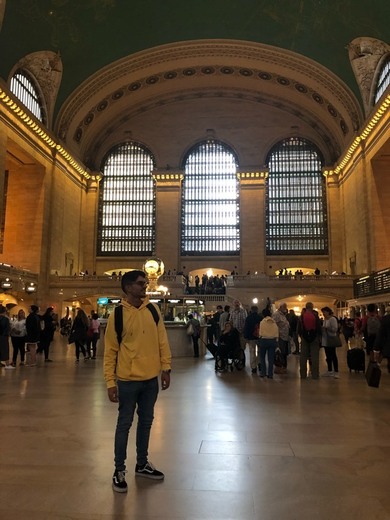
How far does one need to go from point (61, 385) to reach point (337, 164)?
27.5 meters

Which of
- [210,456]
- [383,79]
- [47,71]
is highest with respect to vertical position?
[47,71]

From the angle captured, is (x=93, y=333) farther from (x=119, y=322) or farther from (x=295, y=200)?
(x=295, y=200)

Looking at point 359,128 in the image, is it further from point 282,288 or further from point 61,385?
point 61,385

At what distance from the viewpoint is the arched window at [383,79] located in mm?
22547

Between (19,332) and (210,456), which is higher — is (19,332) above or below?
above

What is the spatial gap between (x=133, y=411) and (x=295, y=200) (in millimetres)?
30841

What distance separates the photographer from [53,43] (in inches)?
934

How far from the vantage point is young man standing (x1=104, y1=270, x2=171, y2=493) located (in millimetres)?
3020

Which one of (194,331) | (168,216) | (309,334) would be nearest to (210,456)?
(309,334)

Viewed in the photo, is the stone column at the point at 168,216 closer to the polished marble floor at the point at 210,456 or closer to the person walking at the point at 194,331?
the person walking at the point at 194,331

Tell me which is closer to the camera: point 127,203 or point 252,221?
point 252,221

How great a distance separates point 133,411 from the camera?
308 cm

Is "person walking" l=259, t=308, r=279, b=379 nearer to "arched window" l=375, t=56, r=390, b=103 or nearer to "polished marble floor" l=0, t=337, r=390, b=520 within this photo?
"polished marble floor" l=0, t=337, r=390, b=520

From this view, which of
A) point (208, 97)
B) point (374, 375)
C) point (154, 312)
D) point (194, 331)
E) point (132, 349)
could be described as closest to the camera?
point (132, 349)
